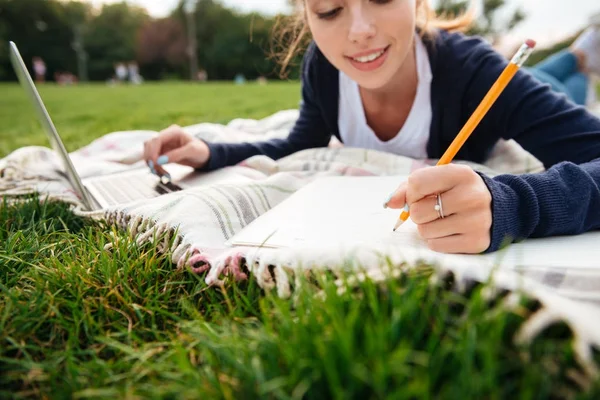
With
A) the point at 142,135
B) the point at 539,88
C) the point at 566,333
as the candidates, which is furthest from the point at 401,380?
the point at 142,135

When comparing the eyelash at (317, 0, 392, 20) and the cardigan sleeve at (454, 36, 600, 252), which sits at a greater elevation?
the eyelash at (317, 0, 392, 20)

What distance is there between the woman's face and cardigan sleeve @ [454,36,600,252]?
0.21 meters

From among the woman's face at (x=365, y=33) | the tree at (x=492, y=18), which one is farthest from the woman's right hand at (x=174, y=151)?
the tree at (x=492, y=18)

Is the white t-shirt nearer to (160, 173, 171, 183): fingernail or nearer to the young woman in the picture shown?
the young woman

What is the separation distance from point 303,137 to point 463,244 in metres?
1.08

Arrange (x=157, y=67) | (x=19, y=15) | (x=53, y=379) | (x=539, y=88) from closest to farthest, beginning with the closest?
(x=53, y=379) < (x=539, y=88) < (x=19, y=15) < (x=157, y=67)

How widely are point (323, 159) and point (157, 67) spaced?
30194 millimetres

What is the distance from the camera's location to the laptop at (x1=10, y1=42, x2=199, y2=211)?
103 centimetres

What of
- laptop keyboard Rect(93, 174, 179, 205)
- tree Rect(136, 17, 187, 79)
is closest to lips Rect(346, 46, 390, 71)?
laptop keyboard Rect(93, 174, 179, 205)

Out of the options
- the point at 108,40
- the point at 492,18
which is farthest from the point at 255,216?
the point at 108,40

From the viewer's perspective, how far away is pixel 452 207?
668 millimetres

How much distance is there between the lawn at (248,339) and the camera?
44 centimetres

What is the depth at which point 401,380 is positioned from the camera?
16.8 inches

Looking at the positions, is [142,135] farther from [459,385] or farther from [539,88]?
[459,385]
